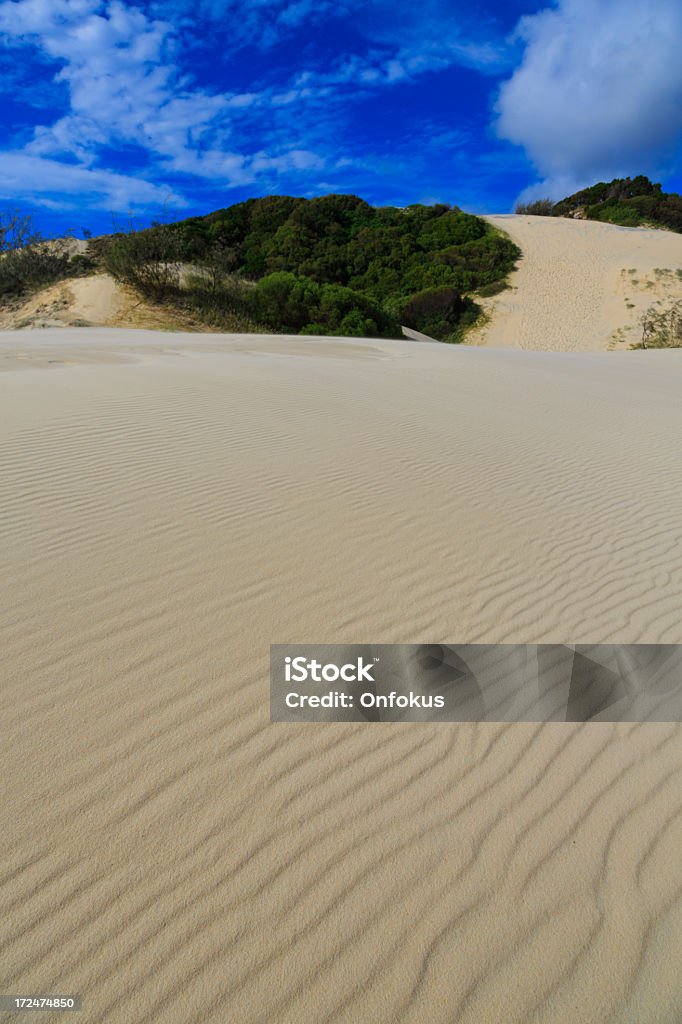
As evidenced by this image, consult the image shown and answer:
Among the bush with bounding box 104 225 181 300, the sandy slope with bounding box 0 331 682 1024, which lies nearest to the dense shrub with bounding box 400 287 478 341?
the bush with bounding box 104 225 181 300

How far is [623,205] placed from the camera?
1727 inches

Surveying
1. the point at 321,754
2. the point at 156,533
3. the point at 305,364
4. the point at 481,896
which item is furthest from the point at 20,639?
the point at 305,364

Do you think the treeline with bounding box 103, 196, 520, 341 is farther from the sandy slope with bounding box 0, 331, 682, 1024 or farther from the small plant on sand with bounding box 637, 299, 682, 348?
the sandy slope with bounding box 0, 331, 682, 1024

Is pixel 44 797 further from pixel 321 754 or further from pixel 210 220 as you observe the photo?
pixel 210 220

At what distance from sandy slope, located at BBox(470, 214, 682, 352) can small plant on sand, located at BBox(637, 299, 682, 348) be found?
49 cm

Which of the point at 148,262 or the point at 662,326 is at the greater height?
the point at 148,262

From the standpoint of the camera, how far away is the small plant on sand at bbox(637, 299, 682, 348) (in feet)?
85.4

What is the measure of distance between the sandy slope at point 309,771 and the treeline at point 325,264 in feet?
61.9

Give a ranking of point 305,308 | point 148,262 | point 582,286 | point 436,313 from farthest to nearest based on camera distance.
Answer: point 582,286, point 436,313, point 305,308, point 148,262

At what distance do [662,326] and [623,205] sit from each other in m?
22.4

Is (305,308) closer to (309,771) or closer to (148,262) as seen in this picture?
(148,262)

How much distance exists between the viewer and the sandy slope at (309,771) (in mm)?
1543

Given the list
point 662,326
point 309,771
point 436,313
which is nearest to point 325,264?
point 436,313

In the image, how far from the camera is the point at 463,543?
3.89 m
